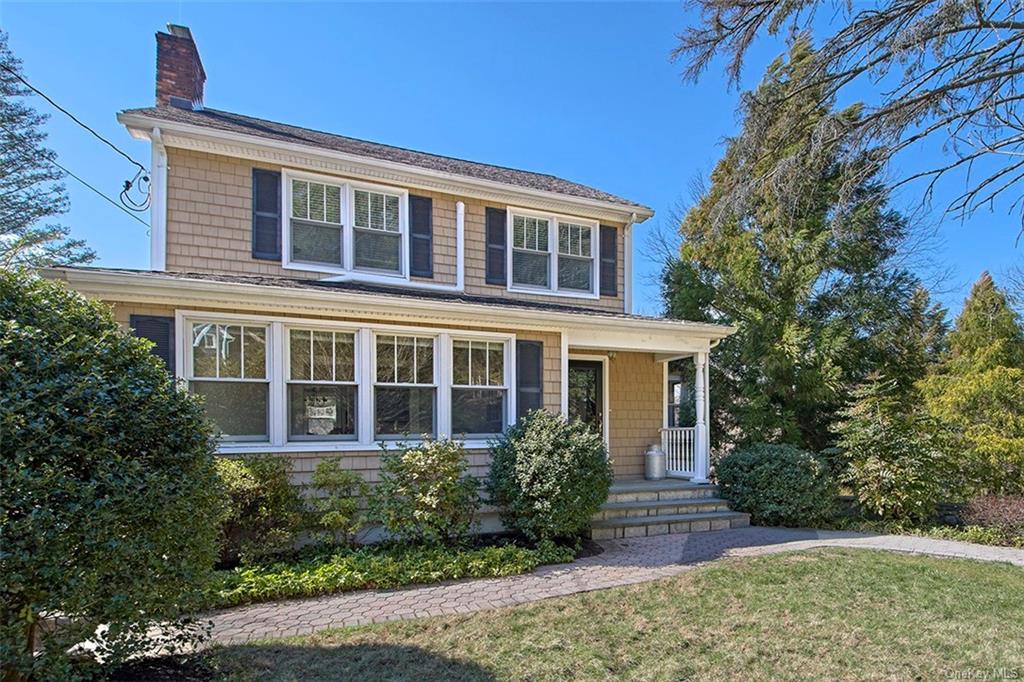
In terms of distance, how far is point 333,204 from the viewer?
9.16 meters

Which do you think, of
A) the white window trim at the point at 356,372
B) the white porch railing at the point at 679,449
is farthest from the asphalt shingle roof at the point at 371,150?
the white porch railing at the point at 679,449

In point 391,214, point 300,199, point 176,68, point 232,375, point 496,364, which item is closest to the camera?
point 232,375

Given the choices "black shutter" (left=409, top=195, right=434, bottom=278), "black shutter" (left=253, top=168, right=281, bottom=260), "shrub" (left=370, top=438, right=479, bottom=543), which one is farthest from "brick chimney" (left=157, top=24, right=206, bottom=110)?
"shrub" (left=370, top=438, right=479, bottom=543)

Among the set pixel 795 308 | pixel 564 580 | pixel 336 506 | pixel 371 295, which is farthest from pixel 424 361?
pixel 795 308

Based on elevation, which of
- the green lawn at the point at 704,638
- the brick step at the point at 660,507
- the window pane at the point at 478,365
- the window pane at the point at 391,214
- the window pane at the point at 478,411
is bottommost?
the brick step at the point at 660,507

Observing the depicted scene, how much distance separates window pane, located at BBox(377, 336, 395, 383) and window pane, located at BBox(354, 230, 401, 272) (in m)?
1.85

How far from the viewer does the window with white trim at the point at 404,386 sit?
314 inches

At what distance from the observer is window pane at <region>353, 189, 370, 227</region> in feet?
30.6

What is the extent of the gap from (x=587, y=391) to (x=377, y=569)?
5955 mm

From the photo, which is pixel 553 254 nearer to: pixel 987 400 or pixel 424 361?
pixel 424 361

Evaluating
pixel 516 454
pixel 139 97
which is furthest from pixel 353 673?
pixel 139 97

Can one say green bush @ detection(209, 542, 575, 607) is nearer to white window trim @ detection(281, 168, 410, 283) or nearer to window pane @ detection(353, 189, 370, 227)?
white window trim @ detection(281, 168, 410, 283)

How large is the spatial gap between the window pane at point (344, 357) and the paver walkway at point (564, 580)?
302 centimetres

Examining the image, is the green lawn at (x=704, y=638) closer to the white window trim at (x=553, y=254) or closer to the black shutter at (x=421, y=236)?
the white window trim at (x=553, y=254)
